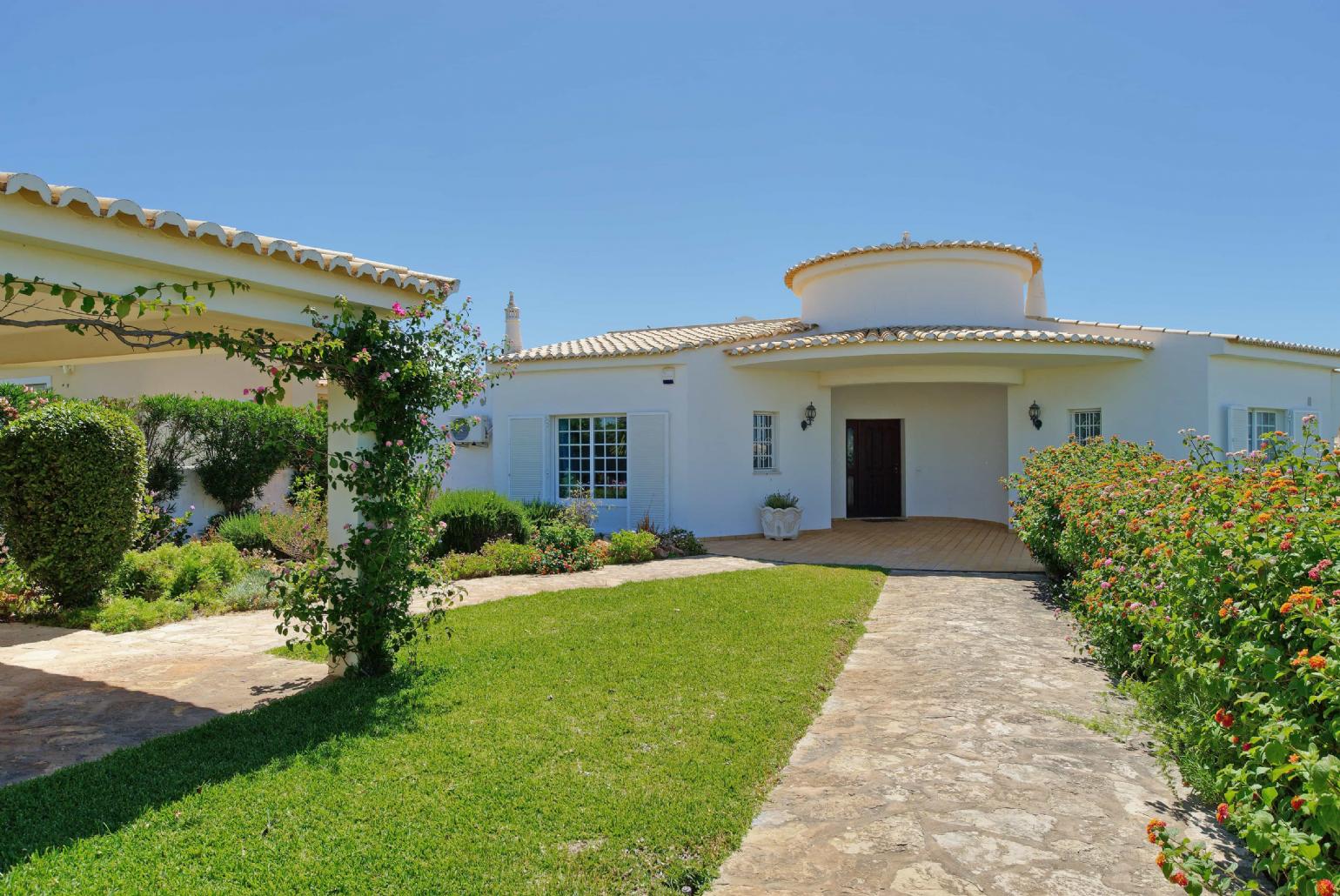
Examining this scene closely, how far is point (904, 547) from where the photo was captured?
1453 cm

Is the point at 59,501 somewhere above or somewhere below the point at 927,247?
below

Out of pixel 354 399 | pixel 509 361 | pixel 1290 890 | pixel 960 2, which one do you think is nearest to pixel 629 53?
pixel 960 2

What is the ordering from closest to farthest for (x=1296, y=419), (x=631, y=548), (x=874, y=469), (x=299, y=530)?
(x=299, y=530) → (x=631, y=548) → (x=1296, y=419) → (x=874, y=469)

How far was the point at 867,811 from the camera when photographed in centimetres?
393

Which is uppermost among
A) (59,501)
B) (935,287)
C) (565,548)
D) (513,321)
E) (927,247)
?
(927,247)

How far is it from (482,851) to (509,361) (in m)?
13.1

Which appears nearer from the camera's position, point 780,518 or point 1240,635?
point 1240,635

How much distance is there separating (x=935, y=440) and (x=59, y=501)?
17.7 metres

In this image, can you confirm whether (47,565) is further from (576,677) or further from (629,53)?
(629,53)

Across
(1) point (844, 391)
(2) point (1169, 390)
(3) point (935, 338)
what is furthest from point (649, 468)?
(2) point (1169, 390)

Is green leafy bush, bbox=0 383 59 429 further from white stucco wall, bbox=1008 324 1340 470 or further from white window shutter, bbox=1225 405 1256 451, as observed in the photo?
white window shutter, bbox=1225 405 1256 451

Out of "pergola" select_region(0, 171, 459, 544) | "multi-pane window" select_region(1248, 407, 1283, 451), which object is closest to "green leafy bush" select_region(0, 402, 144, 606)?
"pergola" select_region(0, 171, 459, 544)

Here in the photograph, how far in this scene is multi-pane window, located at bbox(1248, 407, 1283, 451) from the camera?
15.2 metres

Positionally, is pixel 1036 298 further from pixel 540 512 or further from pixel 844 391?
pixel 540 512
